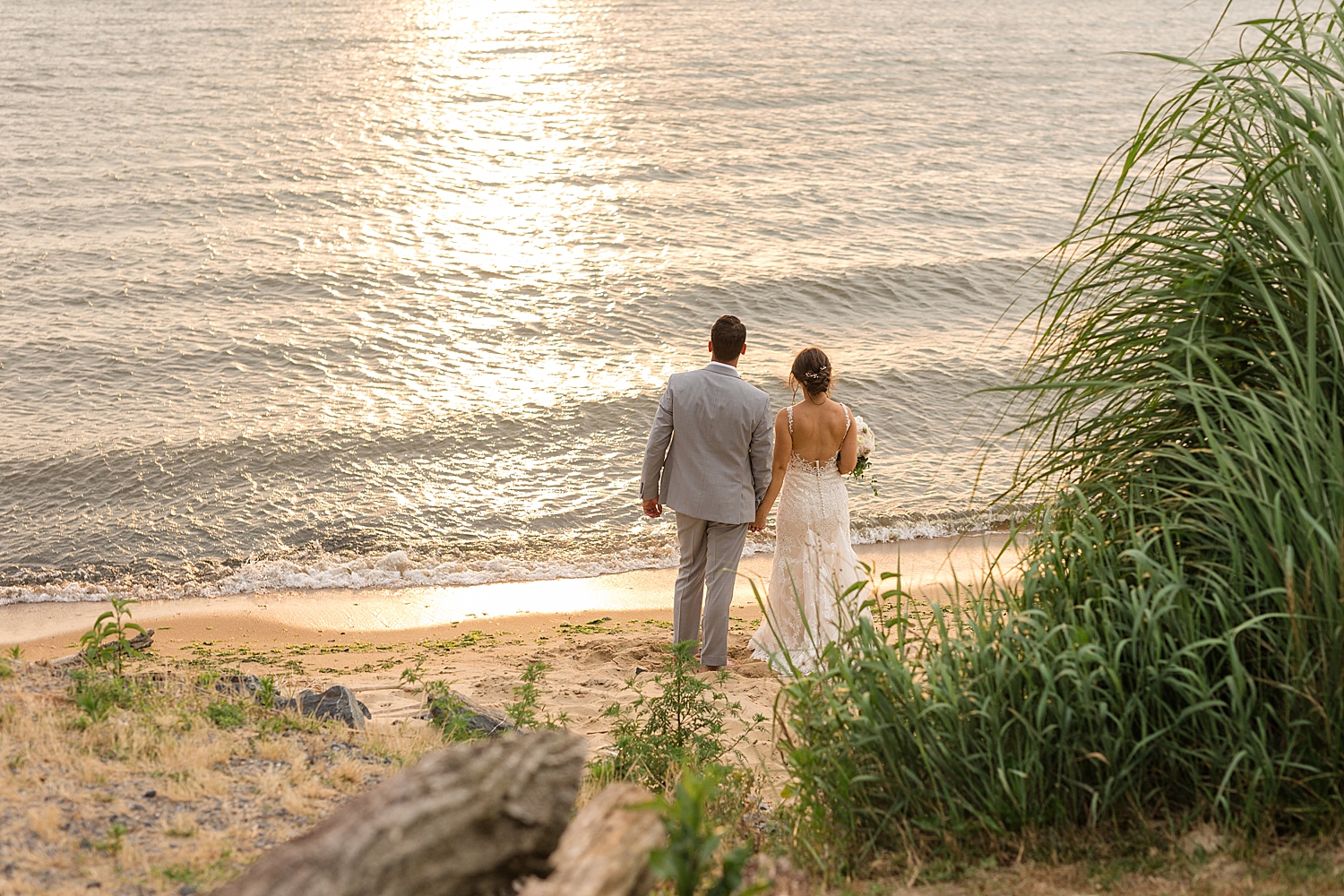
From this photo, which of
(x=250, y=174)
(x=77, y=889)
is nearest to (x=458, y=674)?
(x=77, y=889)

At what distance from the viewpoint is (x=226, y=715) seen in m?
4.93

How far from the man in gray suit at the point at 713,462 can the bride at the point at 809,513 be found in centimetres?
27

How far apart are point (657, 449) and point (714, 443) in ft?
1.33

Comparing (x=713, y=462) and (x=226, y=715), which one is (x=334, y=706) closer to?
(x=226, y=715)

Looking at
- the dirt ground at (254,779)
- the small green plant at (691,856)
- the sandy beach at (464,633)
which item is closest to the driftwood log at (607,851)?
the small green plant at (691,856)

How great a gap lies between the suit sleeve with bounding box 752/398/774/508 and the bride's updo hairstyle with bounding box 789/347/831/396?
0.92 ft

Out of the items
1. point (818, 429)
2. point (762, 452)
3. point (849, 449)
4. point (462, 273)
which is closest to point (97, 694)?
point (762, 452)

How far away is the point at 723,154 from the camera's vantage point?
79.6 ft

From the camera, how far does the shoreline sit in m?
8.45

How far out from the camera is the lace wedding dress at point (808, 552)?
6.92m

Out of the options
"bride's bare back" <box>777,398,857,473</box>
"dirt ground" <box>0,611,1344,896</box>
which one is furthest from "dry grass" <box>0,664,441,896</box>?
"bride's bare back" <box>777,398,857,473</box>

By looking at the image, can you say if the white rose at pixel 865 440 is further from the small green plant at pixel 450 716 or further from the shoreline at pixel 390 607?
the small green plant at pixel 450 716

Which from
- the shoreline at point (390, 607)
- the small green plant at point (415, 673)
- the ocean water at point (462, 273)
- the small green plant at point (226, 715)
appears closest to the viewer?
the small green plant at point (226, 715)

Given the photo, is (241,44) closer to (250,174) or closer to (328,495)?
(250,174)
